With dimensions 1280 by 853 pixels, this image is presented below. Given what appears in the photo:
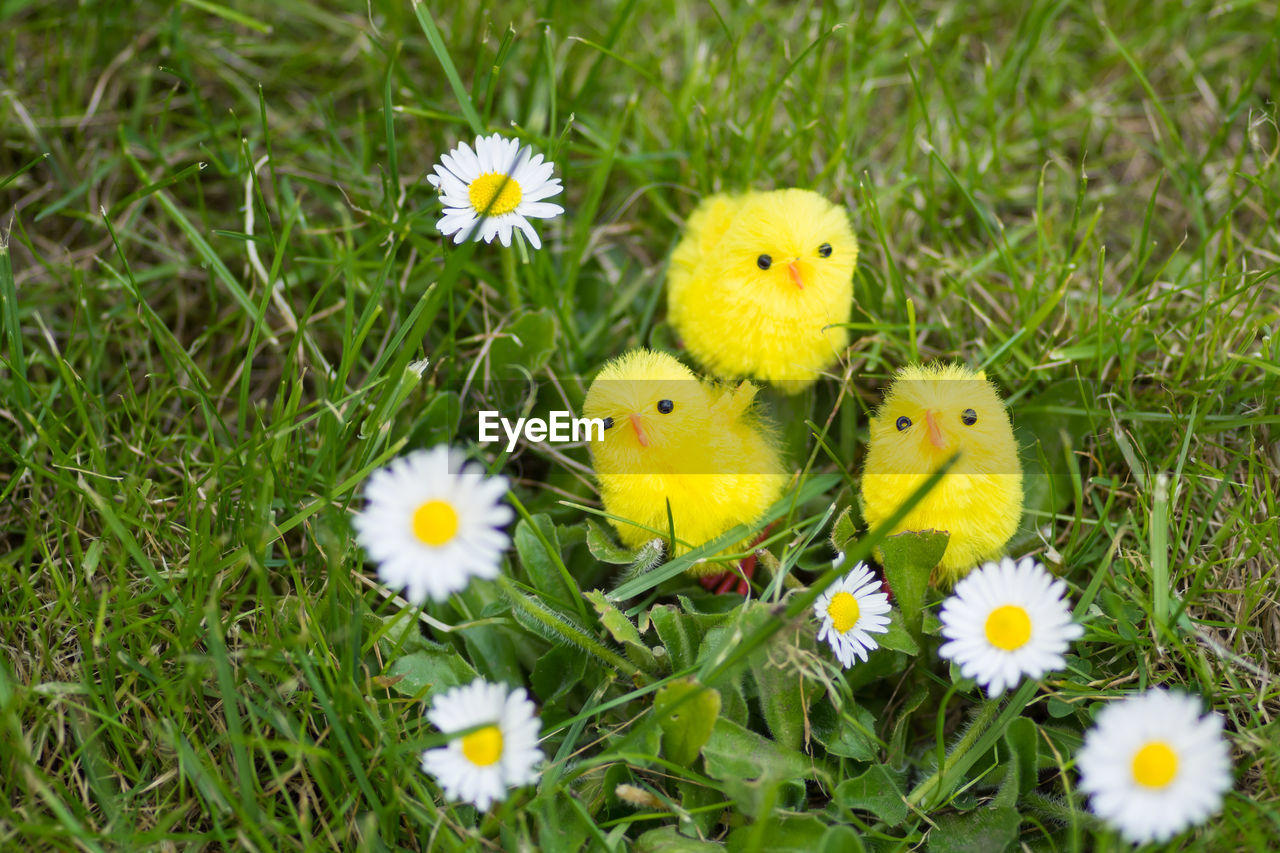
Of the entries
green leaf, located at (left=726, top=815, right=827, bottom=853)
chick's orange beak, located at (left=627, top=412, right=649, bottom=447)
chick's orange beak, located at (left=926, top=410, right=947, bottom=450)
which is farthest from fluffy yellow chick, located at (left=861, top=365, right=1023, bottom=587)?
green leaf, located at (left=726, top=815, right=827, bottom=853)

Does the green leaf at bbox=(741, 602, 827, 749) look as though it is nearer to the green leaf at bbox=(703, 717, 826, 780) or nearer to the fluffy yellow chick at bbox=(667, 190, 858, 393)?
the green leaf at bbox=(703, 717, 826, 780)

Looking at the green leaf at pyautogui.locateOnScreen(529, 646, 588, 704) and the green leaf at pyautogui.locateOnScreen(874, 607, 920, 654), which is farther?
the green leaf at pyautogui.locateOnScreen(529, 646, 588, 704)

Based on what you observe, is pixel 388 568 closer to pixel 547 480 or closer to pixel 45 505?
pixel 547 480

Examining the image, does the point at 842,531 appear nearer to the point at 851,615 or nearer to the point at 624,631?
the point at 851,615

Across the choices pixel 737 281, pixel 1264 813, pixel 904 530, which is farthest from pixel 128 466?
pixel 1264 813

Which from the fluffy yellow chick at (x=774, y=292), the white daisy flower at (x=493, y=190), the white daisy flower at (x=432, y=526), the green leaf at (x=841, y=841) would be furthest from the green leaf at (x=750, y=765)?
the white daisy flower at (x=493, y=190)

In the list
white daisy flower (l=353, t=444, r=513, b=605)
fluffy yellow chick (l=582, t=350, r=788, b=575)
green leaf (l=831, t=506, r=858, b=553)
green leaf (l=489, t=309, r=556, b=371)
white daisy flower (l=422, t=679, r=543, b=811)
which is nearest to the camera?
white daisy flower (l=353, t=444, r=513, b=605)

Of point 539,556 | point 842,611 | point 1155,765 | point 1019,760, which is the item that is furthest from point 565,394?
point 1155,765

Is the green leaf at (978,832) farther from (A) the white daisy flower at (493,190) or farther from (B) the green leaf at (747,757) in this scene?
(A) the white daisy flower at (493,190)
